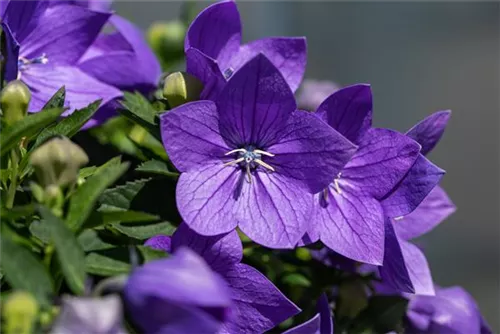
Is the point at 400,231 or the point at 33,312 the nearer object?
the point at 33,312

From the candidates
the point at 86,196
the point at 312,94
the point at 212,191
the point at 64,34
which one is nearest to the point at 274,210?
the point at 212,191

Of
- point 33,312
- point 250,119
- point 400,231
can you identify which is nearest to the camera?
point 33,312

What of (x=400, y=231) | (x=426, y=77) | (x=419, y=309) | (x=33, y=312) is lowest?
(x=426, y=77)

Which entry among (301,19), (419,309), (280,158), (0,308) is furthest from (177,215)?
(301,19)

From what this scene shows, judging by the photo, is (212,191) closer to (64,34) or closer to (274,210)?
(274,210)

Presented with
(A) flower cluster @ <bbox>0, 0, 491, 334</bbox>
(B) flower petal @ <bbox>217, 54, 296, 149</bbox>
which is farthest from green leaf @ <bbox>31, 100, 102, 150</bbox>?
(B) flower petal @ <bbox>217, 54, 296, 149</bbox>

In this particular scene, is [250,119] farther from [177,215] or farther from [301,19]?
[301,19]
